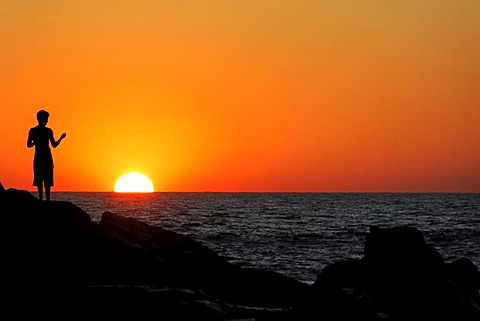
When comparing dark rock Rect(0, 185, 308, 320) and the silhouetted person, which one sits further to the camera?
the silhouetted person

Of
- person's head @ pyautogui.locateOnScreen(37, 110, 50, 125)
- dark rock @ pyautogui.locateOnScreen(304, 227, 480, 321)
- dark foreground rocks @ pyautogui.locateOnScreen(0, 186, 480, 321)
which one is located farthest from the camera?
person's head @ pyautogui.locateOnScreen(37, 110, 50, 125)

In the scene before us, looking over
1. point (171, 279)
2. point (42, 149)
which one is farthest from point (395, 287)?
point (42, 149)

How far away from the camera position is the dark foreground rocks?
12109mm

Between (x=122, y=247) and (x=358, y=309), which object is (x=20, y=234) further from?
(x=358, y=309)

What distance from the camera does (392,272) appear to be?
1527 cm

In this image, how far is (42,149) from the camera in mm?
17984

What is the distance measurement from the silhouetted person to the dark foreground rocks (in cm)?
194

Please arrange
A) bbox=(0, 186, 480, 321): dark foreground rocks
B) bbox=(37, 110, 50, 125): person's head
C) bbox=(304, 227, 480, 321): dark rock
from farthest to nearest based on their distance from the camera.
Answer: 1. bbox=(37, 110, 50, 125): person's head
2. bbox=(304, 227, 480, 321): dark rock
3. bbox=(0, 186, 480, 321): dark foreground rocks

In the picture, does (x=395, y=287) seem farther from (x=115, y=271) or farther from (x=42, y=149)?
(x=42, y=149)

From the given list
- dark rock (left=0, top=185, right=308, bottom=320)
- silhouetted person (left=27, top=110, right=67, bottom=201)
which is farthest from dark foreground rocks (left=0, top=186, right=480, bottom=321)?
silhouetted person (left=27, top=110, right=67, bottom=201)

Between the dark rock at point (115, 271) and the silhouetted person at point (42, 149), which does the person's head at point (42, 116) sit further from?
the dark rock at point (115, 271)

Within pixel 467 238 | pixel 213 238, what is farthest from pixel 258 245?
Answer: pixel 467 238

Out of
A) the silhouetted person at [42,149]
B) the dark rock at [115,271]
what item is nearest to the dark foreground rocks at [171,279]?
the dark rock at [115,271]

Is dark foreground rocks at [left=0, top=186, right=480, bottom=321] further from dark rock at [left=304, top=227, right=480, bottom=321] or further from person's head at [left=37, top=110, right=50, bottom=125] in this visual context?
person's head at [left=37, top=110, right=50, bottom=125]
